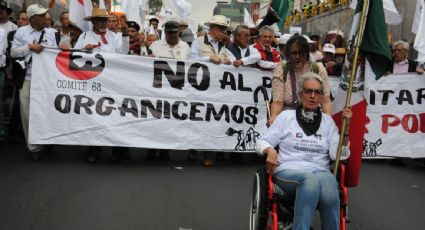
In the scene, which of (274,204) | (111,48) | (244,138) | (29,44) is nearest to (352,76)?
(274,204)

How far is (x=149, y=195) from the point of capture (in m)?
5.99

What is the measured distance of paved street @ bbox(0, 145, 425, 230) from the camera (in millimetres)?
5133

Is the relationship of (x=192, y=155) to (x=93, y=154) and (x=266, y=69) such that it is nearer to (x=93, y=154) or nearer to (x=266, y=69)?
(x=93, y=154)

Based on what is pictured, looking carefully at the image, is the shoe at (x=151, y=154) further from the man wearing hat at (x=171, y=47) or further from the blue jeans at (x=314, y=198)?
the blue jeans at (x=314, y=198)

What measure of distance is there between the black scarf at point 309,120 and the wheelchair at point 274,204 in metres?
0.35

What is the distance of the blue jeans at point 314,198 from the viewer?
154 inches

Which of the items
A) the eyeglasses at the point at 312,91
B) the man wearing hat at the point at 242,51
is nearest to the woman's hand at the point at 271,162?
the eyeglasses at the point at 312,91

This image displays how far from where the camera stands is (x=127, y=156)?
25.8 ft

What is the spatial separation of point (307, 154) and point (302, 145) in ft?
0.26

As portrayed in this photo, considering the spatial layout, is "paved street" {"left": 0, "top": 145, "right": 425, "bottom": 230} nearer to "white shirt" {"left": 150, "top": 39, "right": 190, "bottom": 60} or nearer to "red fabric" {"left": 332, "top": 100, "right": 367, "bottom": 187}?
"red fabric" {"left": 332, "top": 100, "right": 367, "bottom": 187}

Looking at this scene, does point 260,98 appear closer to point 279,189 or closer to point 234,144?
point 234,144

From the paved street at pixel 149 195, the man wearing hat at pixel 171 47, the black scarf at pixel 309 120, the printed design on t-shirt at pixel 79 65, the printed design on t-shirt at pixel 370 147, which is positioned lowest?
the paved street at pixel 149 195

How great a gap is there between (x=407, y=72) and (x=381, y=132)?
0.99m

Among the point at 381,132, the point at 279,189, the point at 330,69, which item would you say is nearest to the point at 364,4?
the point at 279,189
